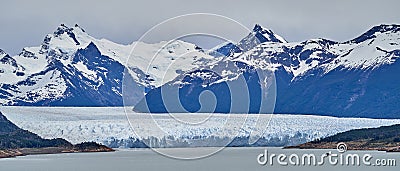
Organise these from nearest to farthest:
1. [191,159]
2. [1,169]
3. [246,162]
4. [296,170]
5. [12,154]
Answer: [296,170] → [1,169] → [246,162] → [191,159] → [12,154]

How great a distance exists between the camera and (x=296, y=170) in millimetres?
126812

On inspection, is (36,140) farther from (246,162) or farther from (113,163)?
(246,162)

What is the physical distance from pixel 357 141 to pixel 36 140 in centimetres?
7600

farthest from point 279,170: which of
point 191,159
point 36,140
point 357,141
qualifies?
point 36,140

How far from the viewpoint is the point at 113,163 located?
152875mm

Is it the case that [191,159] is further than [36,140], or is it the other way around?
[36,140]

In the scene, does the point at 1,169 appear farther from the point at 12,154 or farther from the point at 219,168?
the point at 12,154

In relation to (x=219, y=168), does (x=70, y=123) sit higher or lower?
higher

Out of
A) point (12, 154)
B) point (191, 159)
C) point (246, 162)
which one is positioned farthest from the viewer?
point (12, 154)

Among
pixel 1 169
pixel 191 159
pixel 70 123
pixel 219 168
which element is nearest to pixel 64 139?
pixel 70 123

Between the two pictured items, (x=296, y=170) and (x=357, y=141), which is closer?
(x=296, y=170)

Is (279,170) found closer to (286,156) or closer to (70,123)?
(286,156)

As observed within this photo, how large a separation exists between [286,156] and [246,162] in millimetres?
10729

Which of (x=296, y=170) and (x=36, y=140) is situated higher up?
(x=36, y=140)
